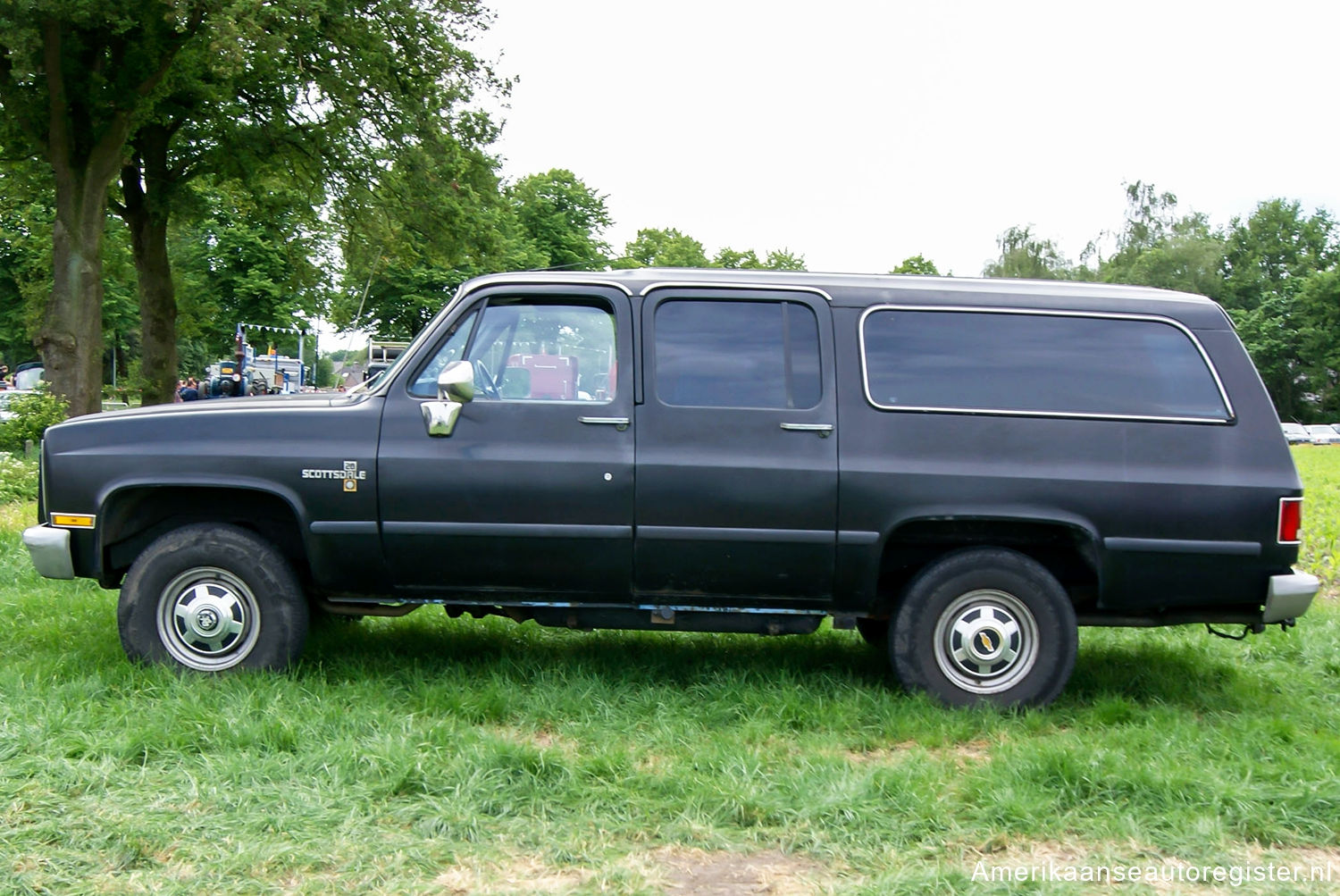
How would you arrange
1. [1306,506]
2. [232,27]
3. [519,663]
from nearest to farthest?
[519,663], [1306,506], [232,27]

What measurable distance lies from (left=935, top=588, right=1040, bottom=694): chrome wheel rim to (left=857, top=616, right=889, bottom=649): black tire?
0.96 metres

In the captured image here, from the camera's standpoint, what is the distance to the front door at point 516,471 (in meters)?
5.45

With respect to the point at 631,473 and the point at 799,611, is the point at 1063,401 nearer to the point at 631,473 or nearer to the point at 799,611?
the point at 799,611

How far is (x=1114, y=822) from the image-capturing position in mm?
4125

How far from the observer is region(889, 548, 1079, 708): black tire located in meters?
5.43

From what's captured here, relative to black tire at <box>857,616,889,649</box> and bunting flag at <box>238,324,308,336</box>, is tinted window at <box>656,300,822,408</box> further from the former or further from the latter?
bunting flag at <box>238,324,308,336</box>

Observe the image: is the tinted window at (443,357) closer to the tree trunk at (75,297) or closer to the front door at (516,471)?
the front door at (516,471)

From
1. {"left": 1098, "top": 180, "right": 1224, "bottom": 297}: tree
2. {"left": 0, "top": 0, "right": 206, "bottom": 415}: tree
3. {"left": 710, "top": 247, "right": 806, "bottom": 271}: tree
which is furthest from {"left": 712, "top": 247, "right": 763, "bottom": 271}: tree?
{"left": 0, "top": 0, "right": 206, "bottom": 415}: tree

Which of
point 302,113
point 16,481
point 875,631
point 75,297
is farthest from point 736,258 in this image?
point 875,631

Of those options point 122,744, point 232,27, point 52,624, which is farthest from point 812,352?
point 232,27

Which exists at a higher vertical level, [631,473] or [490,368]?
[490,368]

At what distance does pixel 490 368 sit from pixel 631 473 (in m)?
0.91

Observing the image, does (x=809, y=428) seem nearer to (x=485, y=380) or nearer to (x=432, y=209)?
(x=485, y=380)

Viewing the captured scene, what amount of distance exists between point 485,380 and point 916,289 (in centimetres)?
220
